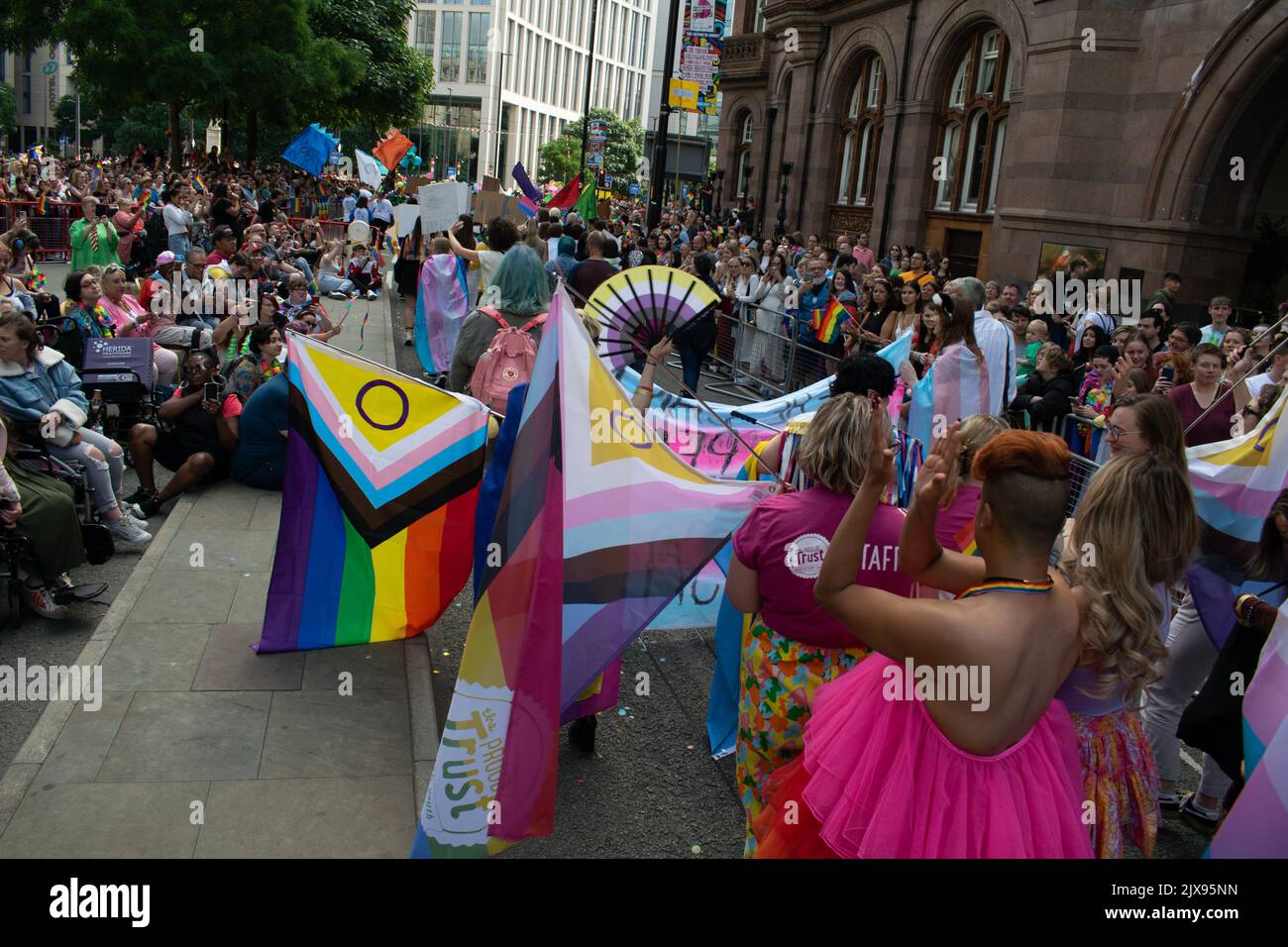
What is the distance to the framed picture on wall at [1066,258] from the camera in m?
16.9

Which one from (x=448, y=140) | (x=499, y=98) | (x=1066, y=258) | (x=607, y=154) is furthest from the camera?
(x=499, y=98)

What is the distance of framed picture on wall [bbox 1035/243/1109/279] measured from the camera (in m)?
16.9

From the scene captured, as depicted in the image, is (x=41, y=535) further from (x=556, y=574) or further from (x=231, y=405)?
(x=556, y=574)

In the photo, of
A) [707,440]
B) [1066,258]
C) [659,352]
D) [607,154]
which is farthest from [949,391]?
[607,154]

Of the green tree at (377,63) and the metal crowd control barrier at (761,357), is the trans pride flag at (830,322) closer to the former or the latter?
the metal crowd control barrier at (761,357)

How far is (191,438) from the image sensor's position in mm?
8508

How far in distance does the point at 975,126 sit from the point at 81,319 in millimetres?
17938

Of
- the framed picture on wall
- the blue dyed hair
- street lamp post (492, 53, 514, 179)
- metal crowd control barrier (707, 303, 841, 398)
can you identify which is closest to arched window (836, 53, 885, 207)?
the framed picture on wall

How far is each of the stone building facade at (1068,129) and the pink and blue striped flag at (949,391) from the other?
958cm

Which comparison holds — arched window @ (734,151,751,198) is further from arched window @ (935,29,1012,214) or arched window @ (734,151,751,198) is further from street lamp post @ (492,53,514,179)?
street lamp post @ (492,53,514,179)

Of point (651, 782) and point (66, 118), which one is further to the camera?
point (66, 118)

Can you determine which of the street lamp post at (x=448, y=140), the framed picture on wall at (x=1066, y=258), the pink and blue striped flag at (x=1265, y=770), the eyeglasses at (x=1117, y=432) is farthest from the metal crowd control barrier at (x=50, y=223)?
the street lamp post at (x=448, y=140)
